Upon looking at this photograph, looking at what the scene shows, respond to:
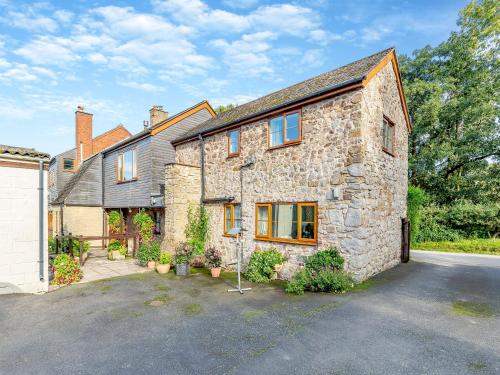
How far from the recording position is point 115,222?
1875 cm

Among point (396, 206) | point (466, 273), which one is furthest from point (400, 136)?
point (466, 273)

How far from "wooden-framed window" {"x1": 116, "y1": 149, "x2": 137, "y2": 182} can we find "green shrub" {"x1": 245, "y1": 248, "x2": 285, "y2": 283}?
388 inches

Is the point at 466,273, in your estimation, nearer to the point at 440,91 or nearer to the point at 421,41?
the point at 440,91

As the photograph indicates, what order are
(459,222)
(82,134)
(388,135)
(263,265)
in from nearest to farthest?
(263,265) < (388,135) < (459,222) < (82,134)

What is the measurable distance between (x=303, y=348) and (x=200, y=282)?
601 centimetres

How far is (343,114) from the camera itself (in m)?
9.38

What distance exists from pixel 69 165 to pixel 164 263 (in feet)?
55.7

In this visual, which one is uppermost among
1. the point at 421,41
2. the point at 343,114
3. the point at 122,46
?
the point at 421,41

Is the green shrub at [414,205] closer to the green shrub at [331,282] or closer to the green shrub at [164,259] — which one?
the green shrub at [331,282]

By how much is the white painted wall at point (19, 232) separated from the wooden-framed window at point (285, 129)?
8.16 m

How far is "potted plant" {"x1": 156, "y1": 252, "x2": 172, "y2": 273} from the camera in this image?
1214 cm

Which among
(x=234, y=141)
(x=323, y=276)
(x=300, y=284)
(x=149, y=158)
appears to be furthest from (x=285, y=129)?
(x=149, y=158)

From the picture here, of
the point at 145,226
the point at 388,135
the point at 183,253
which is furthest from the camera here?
the point at 145,226

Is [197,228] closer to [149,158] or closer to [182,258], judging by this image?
[182,258]
